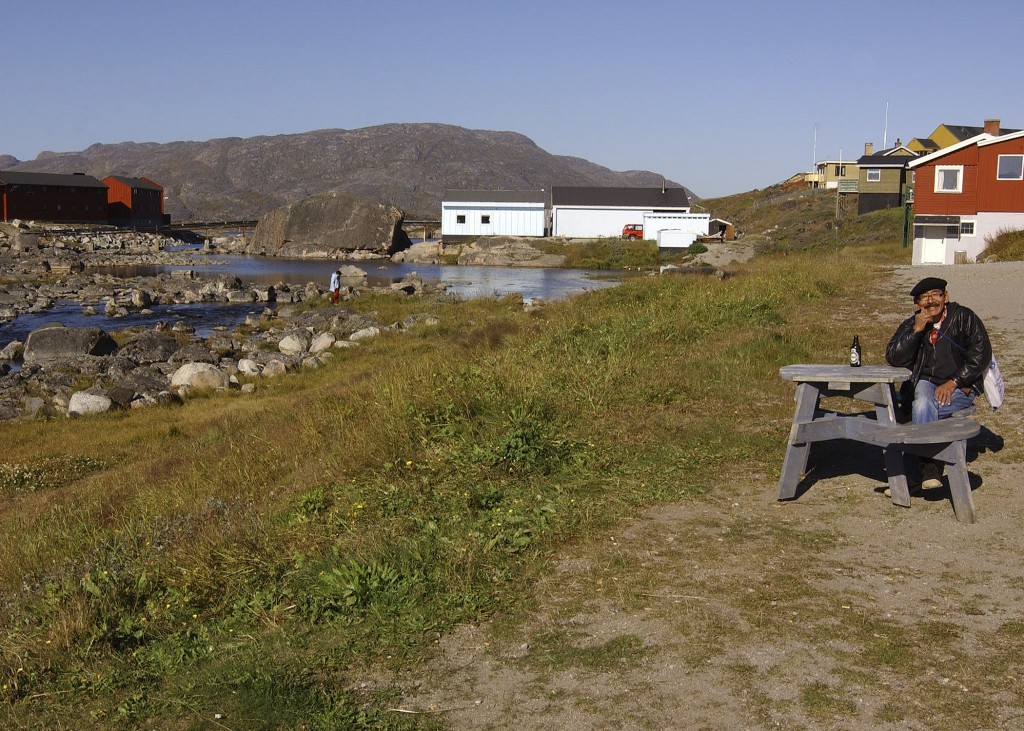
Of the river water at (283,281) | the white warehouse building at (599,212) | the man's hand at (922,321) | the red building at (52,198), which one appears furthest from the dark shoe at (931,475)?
the red building at (52,198)

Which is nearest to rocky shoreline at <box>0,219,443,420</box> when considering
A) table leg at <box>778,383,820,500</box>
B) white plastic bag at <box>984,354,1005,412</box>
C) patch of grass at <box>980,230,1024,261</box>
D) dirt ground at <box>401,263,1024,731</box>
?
table leg at <box>778,383,820,500</box>

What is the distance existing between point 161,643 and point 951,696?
4.02 m

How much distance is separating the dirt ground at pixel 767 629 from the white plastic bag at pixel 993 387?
60cm

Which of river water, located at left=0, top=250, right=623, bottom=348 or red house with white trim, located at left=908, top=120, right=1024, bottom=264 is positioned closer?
red house with white trim, located at left=908, top=120, right=1024, bottom=264

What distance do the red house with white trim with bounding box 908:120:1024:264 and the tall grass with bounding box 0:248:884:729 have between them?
910 inches

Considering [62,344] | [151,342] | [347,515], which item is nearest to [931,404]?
[347,515]

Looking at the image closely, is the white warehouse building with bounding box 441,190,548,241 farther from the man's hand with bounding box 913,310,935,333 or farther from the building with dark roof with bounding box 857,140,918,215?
the man's hand with bounding box 913,310,935,333

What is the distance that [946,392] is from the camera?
6785 mm

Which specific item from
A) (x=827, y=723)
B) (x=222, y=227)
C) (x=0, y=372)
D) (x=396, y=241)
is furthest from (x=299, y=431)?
(x=222, y=227)

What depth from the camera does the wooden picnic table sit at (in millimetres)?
6188

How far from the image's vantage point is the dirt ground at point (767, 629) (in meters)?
4.10

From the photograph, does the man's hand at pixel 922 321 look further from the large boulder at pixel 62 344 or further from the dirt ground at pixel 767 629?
the large boulder at pixel 62 344

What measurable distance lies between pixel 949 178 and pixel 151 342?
27.9m

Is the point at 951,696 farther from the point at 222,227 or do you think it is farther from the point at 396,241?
the point at 222,227
